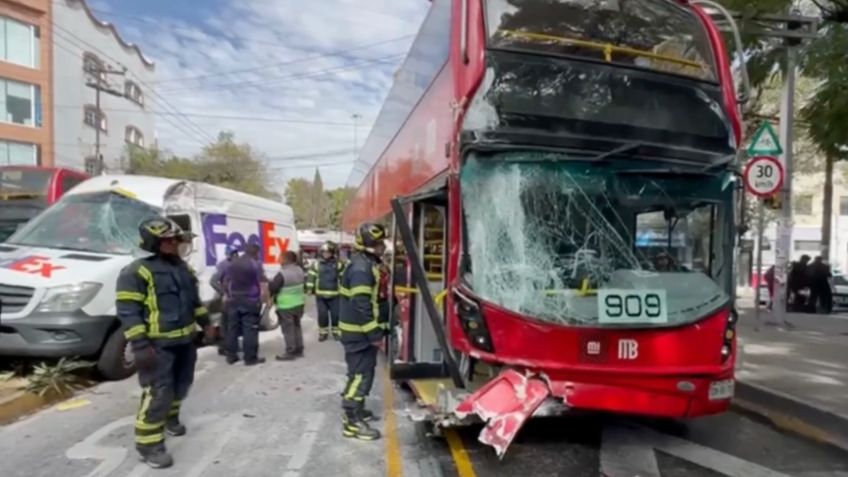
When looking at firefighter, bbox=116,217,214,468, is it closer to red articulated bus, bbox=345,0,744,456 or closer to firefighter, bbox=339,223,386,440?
firefighter, bbox=339,223,386,440

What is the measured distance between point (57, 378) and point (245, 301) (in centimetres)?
262

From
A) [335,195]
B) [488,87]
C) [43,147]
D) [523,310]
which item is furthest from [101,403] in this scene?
[335,195]

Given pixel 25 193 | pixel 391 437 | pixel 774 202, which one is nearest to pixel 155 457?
pixel 391 437

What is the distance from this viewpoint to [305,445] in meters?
5.58

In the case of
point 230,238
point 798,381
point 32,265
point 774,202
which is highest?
point 774,202

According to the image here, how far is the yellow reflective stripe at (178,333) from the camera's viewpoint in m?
5.07

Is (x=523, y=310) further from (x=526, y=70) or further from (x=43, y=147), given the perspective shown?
(x=43, y=147)

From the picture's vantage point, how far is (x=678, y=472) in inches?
200

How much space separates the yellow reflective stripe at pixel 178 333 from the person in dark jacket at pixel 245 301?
3.84 meters

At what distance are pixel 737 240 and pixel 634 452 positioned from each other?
186cm

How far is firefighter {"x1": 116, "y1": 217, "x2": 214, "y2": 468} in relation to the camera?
4.95m

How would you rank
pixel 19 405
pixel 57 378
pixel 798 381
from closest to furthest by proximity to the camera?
pixel 19 405 < pixel 57 378 < pixel 798 381

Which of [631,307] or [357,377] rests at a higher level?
[631,307]

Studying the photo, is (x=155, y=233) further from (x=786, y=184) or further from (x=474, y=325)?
(x=786, y=184)
